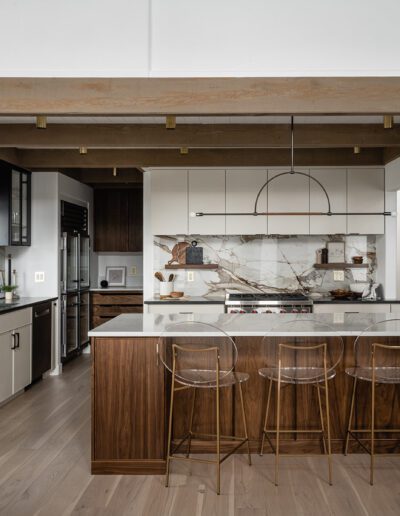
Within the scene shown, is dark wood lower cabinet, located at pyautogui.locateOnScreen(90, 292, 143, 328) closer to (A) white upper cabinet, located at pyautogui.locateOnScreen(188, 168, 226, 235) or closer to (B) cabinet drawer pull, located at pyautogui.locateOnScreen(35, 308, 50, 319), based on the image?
(B) cabinet drawer pull, located at pyautogui.locateOnScreen(35, 308, 50, 319)

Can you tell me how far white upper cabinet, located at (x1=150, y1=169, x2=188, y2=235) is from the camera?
6258 millimetres

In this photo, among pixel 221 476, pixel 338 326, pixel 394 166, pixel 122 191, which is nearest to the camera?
pixel 221 476

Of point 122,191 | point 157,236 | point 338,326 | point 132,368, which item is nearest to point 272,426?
point 338,326

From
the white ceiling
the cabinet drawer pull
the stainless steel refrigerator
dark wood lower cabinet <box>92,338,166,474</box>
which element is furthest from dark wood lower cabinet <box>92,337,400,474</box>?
the stainless steel refrigerator

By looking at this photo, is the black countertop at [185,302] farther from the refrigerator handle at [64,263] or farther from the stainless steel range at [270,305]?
the refrigerator handle at [64,263]

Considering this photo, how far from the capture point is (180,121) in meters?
4.57

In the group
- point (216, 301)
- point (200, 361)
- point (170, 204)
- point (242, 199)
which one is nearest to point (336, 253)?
point (242, 199)

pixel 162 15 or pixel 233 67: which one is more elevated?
pixel 162 15

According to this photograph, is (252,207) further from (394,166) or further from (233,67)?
(233,67)

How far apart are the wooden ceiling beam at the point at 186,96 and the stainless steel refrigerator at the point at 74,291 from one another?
3.46 meters

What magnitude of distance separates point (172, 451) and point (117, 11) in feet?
9.50

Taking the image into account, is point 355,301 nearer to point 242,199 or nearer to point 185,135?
point 242,199

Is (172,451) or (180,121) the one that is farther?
(180,121)

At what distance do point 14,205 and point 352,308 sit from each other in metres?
3.98
